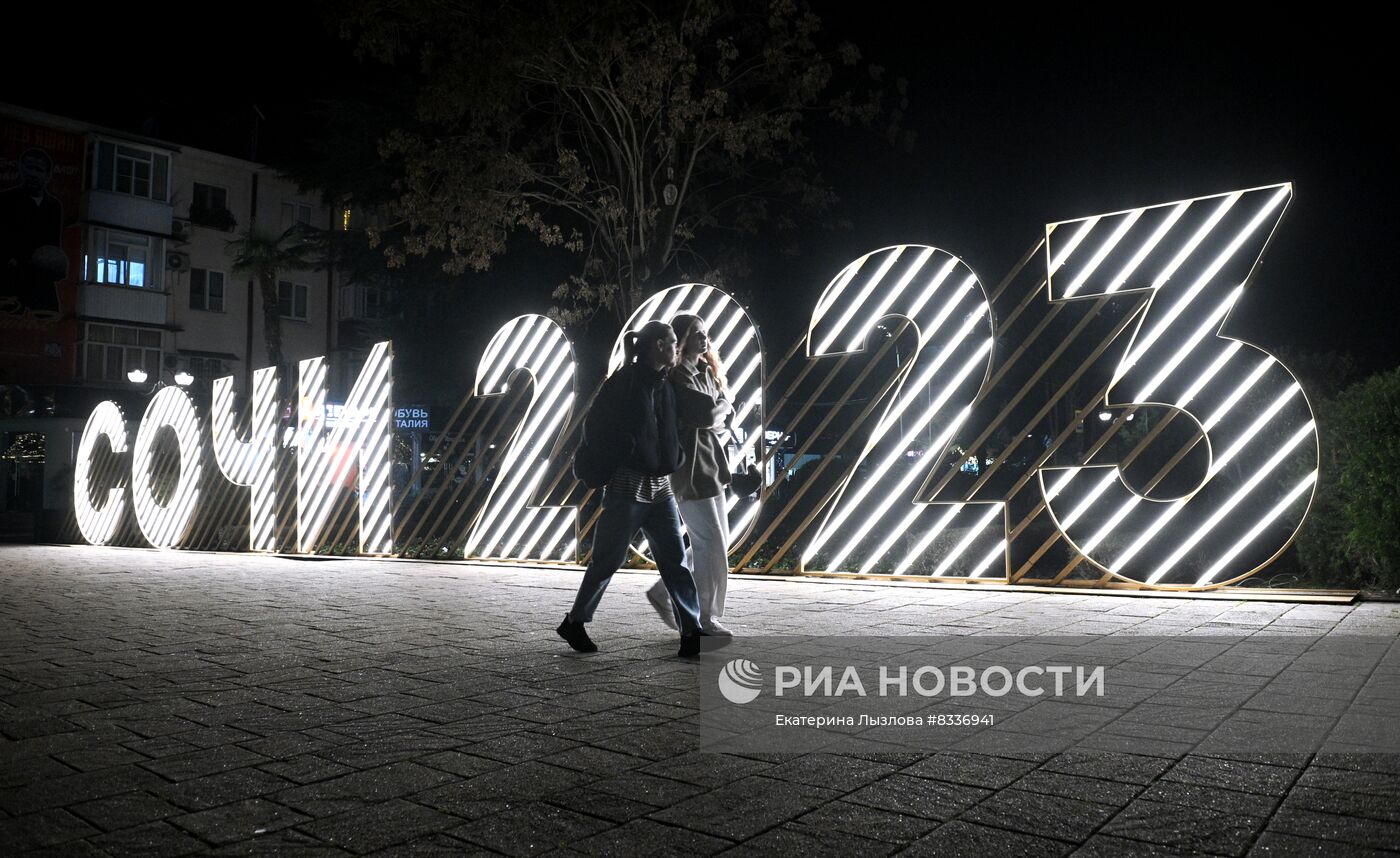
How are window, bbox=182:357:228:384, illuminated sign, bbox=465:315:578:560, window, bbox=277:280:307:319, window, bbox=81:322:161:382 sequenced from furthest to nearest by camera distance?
window, bbox=277:280:307:319 < window, bbox=182:357:228:384 < window, bbox=81:322:161:382 < illuminated sign, bbox=465:315:578:560

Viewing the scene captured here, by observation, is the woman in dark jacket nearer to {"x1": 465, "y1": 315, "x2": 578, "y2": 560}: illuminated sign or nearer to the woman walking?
the woman walking

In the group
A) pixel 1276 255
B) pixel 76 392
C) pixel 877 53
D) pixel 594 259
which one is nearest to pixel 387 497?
pixel 594 259

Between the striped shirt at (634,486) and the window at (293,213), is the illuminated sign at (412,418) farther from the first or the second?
the striped shirt at (634,486)

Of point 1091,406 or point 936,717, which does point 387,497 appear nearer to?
point 1091,406

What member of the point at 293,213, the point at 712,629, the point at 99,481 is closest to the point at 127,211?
the point at 293,213

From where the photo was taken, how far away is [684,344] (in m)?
6.78

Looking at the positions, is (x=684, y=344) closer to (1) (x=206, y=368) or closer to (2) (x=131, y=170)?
(2) (x=131, y=170)

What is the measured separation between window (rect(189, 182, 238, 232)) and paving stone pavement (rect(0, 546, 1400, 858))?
37.7 metres

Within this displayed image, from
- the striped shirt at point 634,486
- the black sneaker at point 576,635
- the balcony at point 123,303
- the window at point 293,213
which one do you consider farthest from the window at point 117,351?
the striped shirt at point 634,486

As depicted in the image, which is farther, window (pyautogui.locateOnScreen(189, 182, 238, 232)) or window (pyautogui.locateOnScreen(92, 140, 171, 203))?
window (pyautogui.locateOnScreen(189, 182, 238, 232))

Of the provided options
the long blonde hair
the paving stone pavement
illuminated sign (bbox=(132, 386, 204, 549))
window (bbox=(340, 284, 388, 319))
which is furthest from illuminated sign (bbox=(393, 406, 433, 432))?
the long blonde hair

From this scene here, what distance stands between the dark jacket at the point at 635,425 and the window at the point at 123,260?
37.3 m

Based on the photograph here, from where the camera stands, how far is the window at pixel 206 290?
4091 cm

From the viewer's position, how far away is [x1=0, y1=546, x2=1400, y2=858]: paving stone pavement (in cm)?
299
